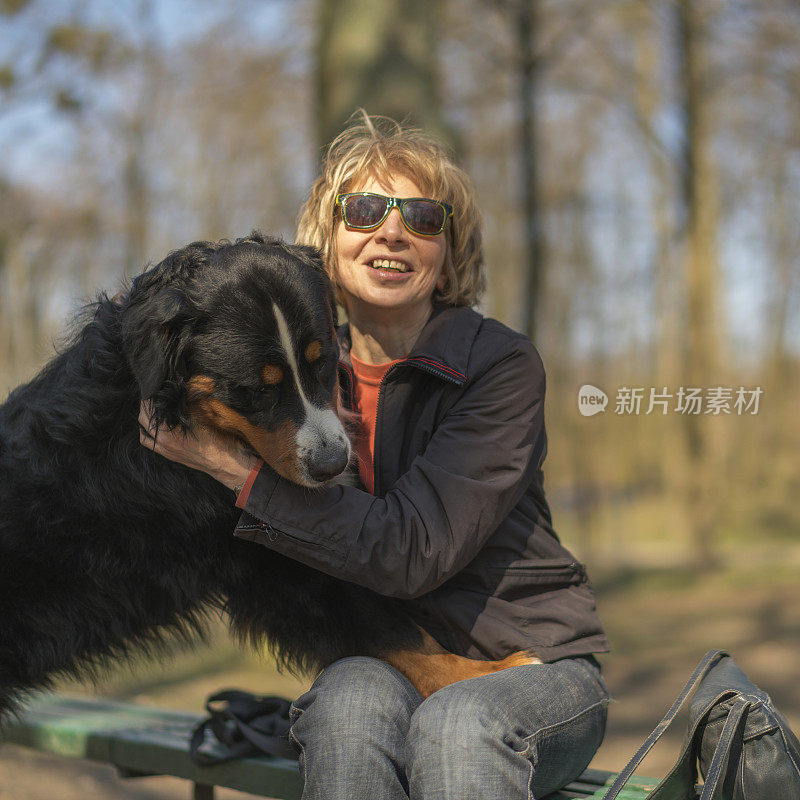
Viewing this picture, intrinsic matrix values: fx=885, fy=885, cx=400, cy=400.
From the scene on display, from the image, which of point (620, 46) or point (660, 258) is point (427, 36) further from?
point (660, 258)

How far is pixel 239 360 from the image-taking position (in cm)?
214

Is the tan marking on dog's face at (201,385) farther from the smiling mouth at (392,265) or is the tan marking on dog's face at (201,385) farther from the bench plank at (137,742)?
the bench plank at (137,742)

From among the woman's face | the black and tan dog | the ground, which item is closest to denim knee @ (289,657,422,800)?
the black and tan dog

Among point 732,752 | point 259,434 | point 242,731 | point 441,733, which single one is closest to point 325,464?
point 259,434

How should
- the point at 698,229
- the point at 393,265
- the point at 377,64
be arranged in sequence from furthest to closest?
the point at 698,229
the point at 377,64
the point at 393,265

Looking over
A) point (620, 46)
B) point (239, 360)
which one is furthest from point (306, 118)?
point (239, 360)

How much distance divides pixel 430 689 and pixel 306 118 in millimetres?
10551

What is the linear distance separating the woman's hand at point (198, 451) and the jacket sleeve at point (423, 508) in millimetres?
73

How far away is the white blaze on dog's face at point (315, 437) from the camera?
2.08 m

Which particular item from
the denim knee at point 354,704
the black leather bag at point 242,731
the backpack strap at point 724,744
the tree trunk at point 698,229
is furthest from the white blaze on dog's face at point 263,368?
the tree trunk at point 698,229

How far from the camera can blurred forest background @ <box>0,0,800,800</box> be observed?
613 cm

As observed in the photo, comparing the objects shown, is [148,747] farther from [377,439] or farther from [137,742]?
[377,439]

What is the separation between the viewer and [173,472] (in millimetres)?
2215

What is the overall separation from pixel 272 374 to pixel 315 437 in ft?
0.62
